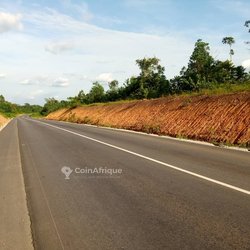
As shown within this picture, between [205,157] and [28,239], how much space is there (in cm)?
785

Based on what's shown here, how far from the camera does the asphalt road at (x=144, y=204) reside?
526 centimetres

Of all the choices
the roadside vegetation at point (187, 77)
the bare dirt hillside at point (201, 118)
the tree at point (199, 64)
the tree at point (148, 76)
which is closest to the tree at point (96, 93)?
the roadside vegetation at point (187, 77)

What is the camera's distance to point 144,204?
6961 mm

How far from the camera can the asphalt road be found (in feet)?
17.3

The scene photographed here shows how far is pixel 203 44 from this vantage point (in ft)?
181

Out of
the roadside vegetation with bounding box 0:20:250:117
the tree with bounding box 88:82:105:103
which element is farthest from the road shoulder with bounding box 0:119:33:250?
the tree with bounding box 88:82:105:103

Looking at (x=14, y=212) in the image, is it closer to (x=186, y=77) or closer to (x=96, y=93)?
(x=186, y=77)

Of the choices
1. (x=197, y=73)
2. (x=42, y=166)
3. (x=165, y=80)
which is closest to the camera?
(x=42, y=166)

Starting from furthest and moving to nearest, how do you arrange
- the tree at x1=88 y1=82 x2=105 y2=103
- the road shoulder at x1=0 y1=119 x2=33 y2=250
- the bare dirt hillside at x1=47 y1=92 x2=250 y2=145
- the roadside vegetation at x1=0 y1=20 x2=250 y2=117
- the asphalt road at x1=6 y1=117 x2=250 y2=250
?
Result: 1. the tree at x1=88 y1=82 x2=105 y2=103
2. the roadside vegetation at x1=0 y1=20 x2=250 y2=117
3. the bare dirt hillside at x1=47 y1=92 x2=250 y2=145
4. the road shoulder at x1=0 y1=119 x2=33 y2=250
5. the asphalt road at x1=6 y1=117 x2=250 y2=250

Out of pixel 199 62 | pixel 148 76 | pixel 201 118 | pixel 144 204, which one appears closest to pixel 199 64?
pixel 199 62

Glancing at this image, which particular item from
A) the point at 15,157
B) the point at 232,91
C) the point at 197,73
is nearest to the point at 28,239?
the point at 15,157

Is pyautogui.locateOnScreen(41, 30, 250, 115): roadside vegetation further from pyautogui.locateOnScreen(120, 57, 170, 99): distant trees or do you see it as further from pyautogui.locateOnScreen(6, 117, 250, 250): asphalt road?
pyautogui.locateOnScreen(6, 117, 250, 250): asphalt road

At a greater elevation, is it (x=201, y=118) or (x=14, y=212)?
(x=201, y=118)

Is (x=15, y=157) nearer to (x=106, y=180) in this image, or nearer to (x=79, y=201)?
(x=106, y=180)
